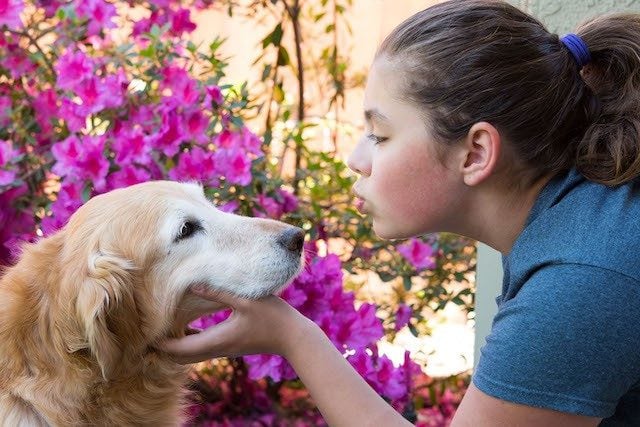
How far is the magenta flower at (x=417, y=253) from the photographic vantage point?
3.35 m

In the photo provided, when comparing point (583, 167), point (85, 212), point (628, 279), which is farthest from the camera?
point (85, 212)

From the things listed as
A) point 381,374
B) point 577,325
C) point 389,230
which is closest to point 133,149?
point 381,374

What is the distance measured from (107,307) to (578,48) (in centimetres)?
118

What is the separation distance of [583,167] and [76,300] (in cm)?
114

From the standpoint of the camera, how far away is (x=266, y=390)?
11.7 feet

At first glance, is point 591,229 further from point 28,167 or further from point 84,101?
point 28,167

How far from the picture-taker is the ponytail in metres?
1.87

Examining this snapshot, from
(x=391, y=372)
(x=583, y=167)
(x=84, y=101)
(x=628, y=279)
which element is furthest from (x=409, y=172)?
(x=84, y=101)

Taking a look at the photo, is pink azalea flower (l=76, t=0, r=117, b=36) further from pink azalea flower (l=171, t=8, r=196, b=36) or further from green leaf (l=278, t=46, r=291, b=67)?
green leaf (l=278, t=46, r=291, b=67)

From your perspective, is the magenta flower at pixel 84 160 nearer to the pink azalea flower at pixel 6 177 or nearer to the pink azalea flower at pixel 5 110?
the pink azalea flower at pixel 6 177

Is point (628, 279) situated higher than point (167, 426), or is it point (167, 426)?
point (628, 279)

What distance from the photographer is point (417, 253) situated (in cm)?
336

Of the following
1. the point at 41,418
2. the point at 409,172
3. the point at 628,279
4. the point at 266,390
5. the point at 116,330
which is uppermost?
A: the point at 409,172

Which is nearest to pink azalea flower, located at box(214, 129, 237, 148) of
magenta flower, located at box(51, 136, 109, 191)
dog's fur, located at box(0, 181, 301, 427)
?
magenta flower, located at box(51, 136, 109, 191)
